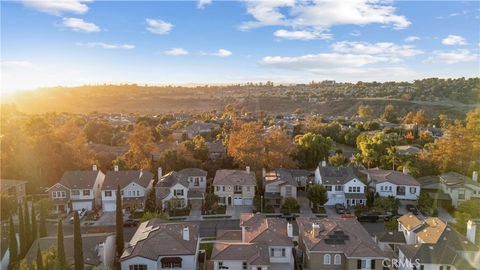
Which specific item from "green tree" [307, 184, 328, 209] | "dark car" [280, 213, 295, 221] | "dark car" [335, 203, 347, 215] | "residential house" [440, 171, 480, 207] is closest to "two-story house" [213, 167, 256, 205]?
→ "dark car" [280, 213, 295, 221]

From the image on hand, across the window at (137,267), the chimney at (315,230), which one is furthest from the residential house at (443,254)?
the window at (137,267)

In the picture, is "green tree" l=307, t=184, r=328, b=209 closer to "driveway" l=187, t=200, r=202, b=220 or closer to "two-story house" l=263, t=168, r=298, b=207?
"two-story house" l=263, t=168, r=298, b=207

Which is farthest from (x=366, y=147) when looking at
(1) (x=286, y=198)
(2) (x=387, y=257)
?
(2) (x=387, y=257)

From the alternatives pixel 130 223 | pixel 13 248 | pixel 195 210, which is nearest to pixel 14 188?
pixel 130 223

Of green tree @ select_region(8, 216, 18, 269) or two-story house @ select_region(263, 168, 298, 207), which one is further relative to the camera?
two-story house @ select_region(263, 168, 298, 207)

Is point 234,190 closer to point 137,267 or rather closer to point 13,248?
point 137,267

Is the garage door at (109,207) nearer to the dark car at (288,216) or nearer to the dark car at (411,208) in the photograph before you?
the dark car at (288,216)
